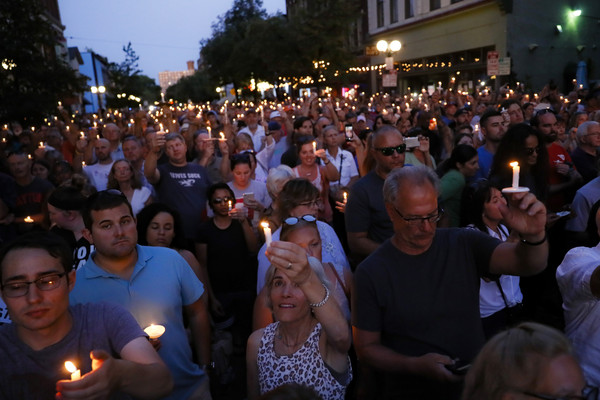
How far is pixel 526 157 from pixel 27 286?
4.37 meters

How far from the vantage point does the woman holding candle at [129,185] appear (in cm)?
568

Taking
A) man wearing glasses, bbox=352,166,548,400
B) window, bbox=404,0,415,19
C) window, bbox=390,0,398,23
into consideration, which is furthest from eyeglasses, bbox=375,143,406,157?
window, bbox=390,0,398,23

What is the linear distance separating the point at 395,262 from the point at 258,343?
854mm

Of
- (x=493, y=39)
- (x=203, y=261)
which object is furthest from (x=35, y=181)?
(x=493, y=39)

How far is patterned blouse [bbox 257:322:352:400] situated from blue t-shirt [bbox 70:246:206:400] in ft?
1.84

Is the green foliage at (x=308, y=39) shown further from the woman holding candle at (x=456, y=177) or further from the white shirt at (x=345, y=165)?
the woman holding candle at (x=456, y=177)

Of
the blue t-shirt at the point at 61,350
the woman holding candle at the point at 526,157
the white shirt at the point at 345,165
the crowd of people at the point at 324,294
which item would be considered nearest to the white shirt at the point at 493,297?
the crowd of people at the point at 324,294

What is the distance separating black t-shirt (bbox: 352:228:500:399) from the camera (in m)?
2.59

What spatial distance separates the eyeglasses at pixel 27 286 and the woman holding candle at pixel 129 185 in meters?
3.53

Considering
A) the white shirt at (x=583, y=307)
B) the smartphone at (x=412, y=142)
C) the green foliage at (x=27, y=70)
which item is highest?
the green foliage at (x=27, y=70)

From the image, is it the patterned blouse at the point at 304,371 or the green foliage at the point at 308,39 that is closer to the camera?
the patterned blouse at the point at 304,371

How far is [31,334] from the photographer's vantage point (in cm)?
218

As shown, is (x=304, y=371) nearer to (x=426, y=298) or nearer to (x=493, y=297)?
(x=426, y=298)

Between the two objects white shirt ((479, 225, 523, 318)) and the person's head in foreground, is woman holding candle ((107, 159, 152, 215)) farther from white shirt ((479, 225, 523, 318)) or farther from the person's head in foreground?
the person's head in foreground
